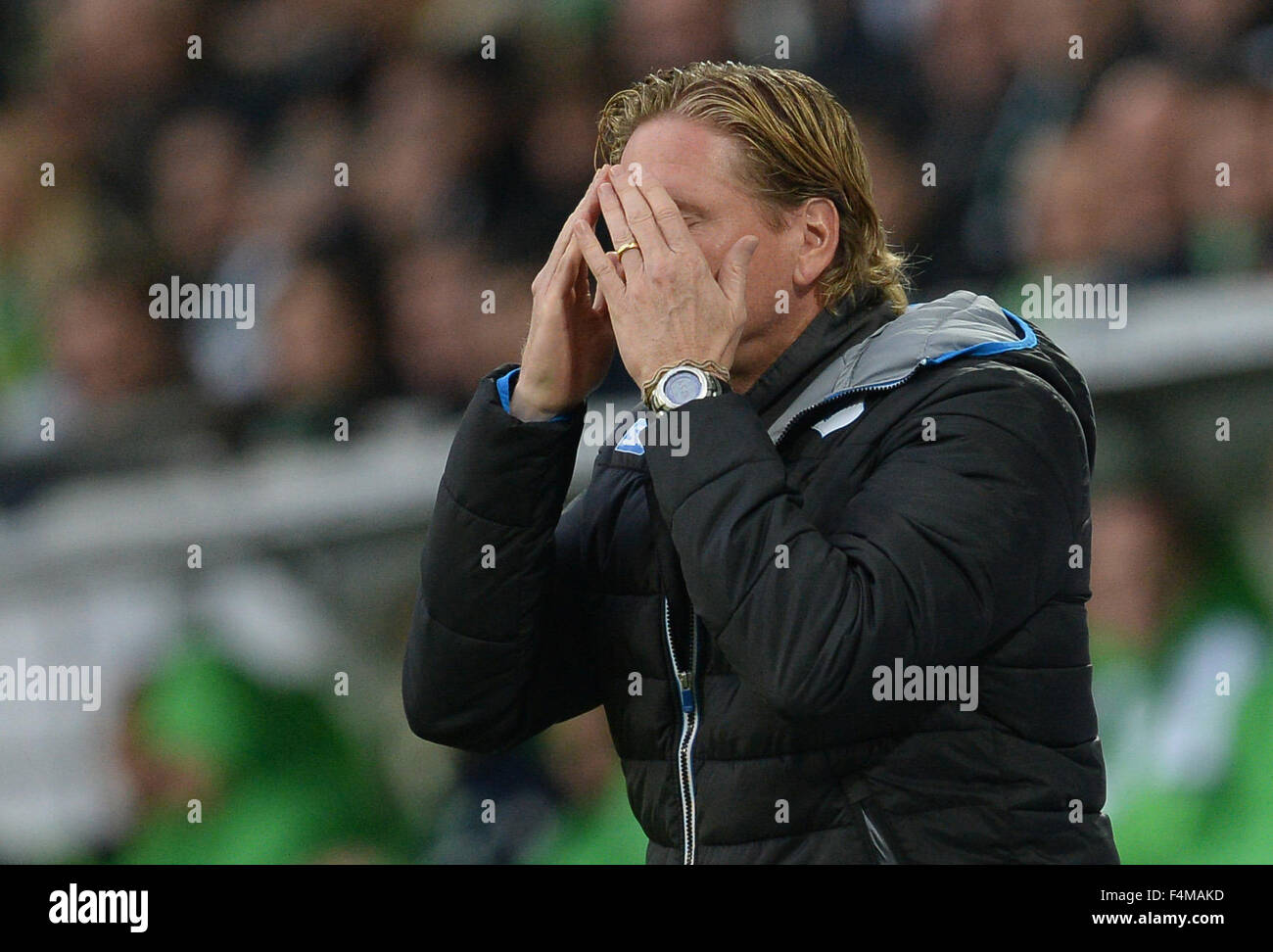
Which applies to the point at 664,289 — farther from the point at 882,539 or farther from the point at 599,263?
the point at 882,539

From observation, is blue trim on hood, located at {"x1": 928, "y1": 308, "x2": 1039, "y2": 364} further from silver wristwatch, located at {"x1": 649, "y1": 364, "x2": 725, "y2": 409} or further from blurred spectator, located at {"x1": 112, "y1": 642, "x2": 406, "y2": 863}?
blurred spectator, located at {"x1": 112, "y1": 642, "x2": 406, "y2": 863}

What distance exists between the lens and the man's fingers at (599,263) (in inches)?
59.2

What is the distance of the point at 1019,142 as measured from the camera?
10.5 ft

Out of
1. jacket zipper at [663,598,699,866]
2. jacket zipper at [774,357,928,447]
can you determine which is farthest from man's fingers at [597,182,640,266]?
jacket zipper at [663,598,699,866]

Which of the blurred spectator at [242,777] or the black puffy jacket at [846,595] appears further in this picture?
the blurred spectator at [242,777]

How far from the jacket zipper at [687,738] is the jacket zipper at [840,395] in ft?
0.68

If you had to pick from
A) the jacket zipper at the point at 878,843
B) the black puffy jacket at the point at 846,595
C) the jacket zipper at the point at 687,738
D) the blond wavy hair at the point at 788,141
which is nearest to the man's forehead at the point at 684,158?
the blond wavy hair at the point at 788,141

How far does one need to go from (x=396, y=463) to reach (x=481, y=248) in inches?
20.5

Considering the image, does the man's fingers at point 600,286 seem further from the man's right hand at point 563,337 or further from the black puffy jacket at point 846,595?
the black puffy jacket at point 846,595

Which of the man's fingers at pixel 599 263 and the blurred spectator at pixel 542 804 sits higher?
the man's fingers at pixel 599 263

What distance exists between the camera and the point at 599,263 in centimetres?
153

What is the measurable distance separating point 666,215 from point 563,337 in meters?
0.18

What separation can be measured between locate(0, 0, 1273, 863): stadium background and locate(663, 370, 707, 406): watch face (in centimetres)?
185

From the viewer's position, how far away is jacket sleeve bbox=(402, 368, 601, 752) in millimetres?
1599
